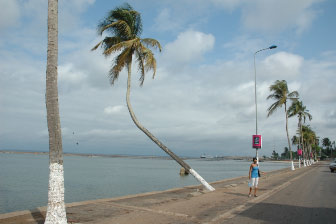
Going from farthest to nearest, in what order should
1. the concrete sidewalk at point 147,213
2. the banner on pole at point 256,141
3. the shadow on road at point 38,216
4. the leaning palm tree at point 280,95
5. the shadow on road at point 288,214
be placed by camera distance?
the leaning palm tree at point 280,95, the banner on pole at point 256,141, the shadow on road at point 288,214, the concrete sidewalk at point 147,213, the shadow on road at point 38,216

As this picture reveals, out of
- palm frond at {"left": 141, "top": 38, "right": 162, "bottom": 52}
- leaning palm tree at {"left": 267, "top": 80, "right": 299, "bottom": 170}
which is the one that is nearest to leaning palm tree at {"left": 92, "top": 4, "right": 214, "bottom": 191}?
palm frond at {"left": 141, "top": 38, "right": 162, "bottom": 52}

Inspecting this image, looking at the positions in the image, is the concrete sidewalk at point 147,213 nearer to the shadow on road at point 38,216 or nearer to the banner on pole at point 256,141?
the shadow on road at point 38,216

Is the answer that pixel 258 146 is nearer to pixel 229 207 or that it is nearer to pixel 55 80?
pixel 229 207

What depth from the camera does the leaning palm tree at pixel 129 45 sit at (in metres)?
15.3

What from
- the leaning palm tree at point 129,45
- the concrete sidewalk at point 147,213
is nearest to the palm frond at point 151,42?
the leaning palm tree at point 129,45

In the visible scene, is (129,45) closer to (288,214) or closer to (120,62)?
(120,62)

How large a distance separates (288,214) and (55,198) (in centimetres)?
710

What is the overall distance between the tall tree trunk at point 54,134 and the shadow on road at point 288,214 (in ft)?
17.2

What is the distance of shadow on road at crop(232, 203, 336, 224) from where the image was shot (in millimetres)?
8759

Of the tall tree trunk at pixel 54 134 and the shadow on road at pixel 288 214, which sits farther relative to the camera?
the shadow on road at pixel 288 214

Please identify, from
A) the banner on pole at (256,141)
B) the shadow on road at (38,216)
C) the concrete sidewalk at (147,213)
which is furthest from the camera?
the banner on pole at (256,141)

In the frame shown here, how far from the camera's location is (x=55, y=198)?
6.71m

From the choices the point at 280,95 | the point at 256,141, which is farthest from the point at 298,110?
the point at 256,141

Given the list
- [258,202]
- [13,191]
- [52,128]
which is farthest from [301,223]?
[13,191]
